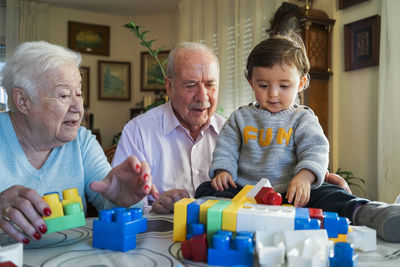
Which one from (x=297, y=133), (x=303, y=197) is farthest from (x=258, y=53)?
(x=303, y=197)

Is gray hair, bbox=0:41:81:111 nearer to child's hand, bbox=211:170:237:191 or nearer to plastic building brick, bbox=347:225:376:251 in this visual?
child's hand, bbox=211:170:237:191

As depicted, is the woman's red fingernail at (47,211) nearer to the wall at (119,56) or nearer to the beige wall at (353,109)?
the beige wall at (353,109)

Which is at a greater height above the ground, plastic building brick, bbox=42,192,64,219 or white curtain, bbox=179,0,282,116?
white curtain, bbox=179,0,282,116

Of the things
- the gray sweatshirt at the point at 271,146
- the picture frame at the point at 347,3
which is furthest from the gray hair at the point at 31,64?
the picture frame at the point at 347,3

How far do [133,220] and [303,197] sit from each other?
545 mm

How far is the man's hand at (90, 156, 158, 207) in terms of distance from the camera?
1.01m

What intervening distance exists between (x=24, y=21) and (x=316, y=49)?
518cm

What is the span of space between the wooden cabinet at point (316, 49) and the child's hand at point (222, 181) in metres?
2.40

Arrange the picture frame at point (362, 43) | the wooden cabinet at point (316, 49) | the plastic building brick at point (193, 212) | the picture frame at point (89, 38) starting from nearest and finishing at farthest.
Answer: the plastic building brick at point (193, 212), the picture frame at point (362, 43), the wooden cabinet at point (316, 49), the picture frame at point (89, 38)

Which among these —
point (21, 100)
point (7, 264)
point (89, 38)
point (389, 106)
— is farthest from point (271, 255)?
point (89, 38)

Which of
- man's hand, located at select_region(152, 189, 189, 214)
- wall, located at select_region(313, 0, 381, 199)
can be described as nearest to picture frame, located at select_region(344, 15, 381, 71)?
Answer: wall, located at select_region(313, 0, 381, 199)

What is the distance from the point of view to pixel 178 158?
1.91 meters

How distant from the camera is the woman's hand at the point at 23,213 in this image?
0.83 meters

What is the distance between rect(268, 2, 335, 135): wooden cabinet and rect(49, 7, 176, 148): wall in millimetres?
4059
